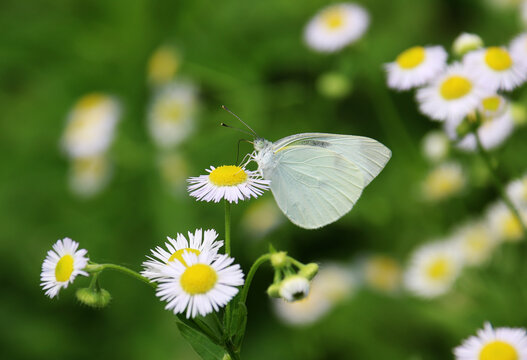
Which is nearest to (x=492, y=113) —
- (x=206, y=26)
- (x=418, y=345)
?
(x=418, y=345)

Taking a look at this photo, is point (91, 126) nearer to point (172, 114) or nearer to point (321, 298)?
point (172, 114)

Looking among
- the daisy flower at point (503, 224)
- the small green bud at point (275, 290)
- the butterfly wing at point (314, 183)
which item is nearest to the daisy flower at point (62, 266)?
the small green bud at point (275, 290)

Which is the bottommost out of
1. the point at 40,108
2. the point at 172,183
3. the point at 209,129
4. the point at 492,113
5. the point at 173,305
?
the point at 173,305

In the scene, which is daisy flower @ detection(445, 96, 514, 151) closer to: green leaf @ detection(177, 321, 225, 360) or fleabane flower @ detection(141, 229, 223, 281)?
fleabane flower @ detection(141, 229, 223, 281)

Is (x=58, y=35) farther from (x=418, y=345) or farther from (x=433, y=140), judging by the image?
(x=418, y=345)

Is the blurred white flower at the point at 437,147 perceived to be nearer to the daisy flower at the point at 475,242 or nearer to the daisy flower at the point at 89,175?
the daisy flower at the point at 475,242

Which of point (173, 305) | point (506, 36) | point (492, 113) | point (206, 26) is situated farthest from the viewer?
point (206, 26)
